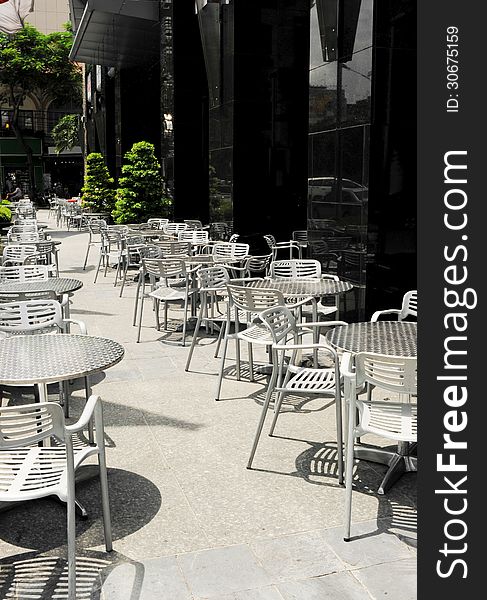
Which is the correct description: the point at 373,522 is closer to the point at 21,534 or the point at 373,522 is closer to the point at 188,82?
the point at 21,534

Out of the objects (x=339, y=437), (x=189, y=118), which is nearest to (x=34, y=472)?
(x=339, y=437)

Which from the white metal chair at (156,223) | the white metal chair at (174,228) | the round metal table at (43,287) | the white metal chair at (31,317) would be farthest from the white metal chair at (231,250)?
the white metal chair at (156,223)

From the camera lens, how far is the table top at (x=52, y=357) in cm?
409

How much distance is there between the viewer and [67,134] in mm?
62312

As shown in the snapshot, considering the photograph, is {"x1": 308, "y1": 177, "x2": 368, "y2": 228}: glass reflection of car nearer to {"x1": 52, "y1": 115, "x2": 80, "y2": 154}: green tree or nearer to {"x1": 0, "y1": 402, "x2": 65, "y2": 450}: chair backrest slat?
{"x1": 0, "y1": 402, "x2": 65, "y2": 450}: chair backrest slat

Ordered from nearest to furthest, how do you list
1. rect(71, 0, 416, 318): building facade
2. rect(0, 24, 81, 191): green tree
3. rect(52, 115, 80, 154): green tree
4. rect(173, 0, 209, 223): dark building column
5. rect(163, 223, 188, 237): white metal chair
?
1. rect(71, 0, 416, 318): building facade
2. rect(163, 223, 188, 237): white metal chair
3. rect(173, 0, 209, 223): dark building column
4. rect(0, 24, 81, 191): green tree
5. rect(52, 115, 80, 154): green tree

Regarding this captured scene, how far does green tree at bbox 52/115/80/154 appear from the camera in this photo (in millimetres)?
62312

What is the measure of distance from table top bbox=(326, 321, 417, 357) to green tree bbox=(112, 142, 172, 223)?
43.4ft

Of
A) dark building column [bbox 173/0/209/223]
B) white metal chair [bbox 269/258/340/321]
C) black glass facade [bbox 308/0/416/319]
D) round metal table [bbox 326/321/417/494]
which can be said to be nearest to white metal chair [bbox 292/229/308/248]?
black glass facade [bbox 308/0/416/319]

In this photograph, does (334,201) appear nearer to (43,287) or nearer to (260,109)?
(43,287)

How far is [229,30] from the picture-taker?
1434 centimetres

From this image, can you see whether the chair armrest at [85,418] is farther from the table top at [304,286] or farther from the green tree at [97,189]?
the green tree at [97,189]

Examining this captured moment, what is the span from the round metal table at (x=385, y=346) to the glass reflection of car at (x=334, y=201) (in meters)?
3.68

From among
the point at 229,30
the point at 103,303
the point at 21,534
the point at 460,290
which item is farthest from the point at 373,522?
the point at 229,30
